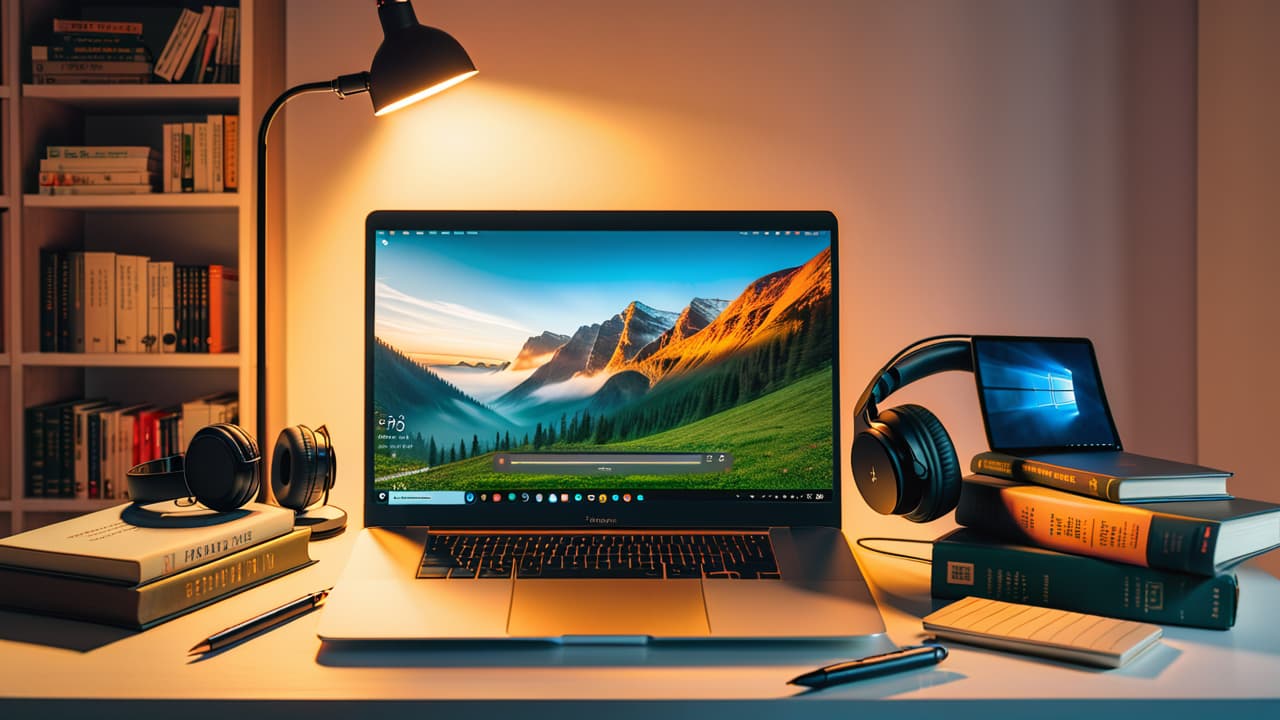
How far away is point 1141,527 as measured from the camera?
2.65 feet

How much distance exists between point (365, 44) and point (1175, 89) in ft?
5.02

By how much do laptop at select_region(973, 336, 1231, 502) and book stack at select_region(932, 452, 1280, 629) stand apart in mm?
43

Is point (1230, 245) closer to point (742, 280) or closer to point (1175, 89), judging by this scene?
point (1175, 89)

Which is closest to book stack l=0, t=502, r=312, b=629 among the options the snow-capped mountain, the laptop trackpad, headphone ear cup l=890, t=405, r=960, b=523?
the laptop trackpad

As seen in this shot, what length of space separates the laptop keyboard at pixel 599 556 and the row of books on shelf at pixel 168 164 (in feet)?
3.29

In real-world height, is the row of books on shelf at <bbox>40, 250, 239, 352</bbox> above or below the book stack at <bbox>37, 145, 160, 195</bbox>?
below

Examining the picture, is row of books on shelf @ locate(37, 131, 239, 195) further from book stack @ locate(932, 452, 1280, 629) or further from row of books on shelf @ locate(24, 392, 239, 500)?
book stack @ locate(932, 452, 1280, 629)

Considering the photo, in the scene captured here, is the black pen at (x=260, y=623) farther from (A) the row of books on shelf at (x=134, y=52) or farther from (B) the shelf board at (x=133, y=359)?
(A) the row of books on shelf at (x=134, y=52)

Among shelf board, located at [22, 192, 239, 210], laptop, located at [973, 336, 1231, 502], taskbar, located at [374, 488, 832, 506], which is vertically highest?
shelf board, located at [22, 192, 239, 210]

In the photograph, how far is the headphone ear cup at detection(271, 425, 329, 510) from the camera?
3.64 feet

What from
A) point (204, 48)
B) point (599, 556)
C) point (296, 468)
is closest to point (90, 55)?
point (204, 48)

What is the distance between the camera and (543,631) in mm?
762

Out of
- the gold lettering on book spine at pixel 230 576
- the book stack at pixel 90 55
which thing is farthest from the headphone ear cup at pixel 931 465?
the book stack at pixel 90 55

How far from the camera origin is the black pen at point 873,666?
672 millimetres
